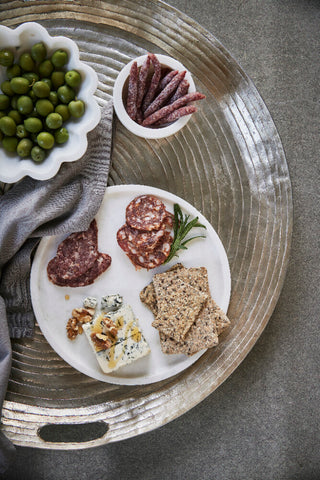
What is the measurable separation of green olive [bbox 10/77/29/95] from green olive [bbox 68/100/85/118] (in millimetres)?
102

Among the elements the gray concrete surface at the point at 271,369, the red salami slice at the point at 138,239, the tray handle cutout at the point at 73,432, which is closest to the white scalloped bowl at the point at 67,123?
the red salami slice at the point at 138,239

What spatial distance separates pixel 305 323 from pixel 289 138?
0.57m

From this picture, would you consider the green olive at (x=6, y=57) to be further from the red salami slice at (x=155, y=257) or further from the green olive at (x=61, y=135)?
the red salami slice at (x=155, y=257)

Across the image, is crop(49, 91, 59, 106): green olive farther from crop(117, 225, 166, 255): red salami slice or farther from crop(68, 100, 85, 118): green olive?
crop(117, 225, 166, 255): red salami slice

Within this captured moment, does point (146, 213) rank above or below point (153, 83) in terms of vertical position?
below

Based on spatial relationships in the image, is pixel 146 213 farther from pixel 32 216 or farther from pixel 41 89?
pixel 41 89

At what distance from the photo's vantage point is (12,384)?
1211 mm

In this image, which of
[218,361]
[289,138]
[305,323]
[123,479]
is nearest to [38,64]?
[289,138]

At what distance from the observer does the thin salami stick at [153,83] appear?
3.60ft

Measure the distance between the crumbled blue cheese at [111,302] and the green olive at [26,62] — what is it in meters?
0.58

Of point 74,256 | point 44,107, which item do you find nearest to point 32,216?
point 74,256

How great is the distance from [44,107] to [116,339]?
1.93ft

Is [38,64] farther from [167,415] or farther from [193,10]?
[167,415]

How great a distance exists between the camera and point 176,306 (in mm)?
1144
